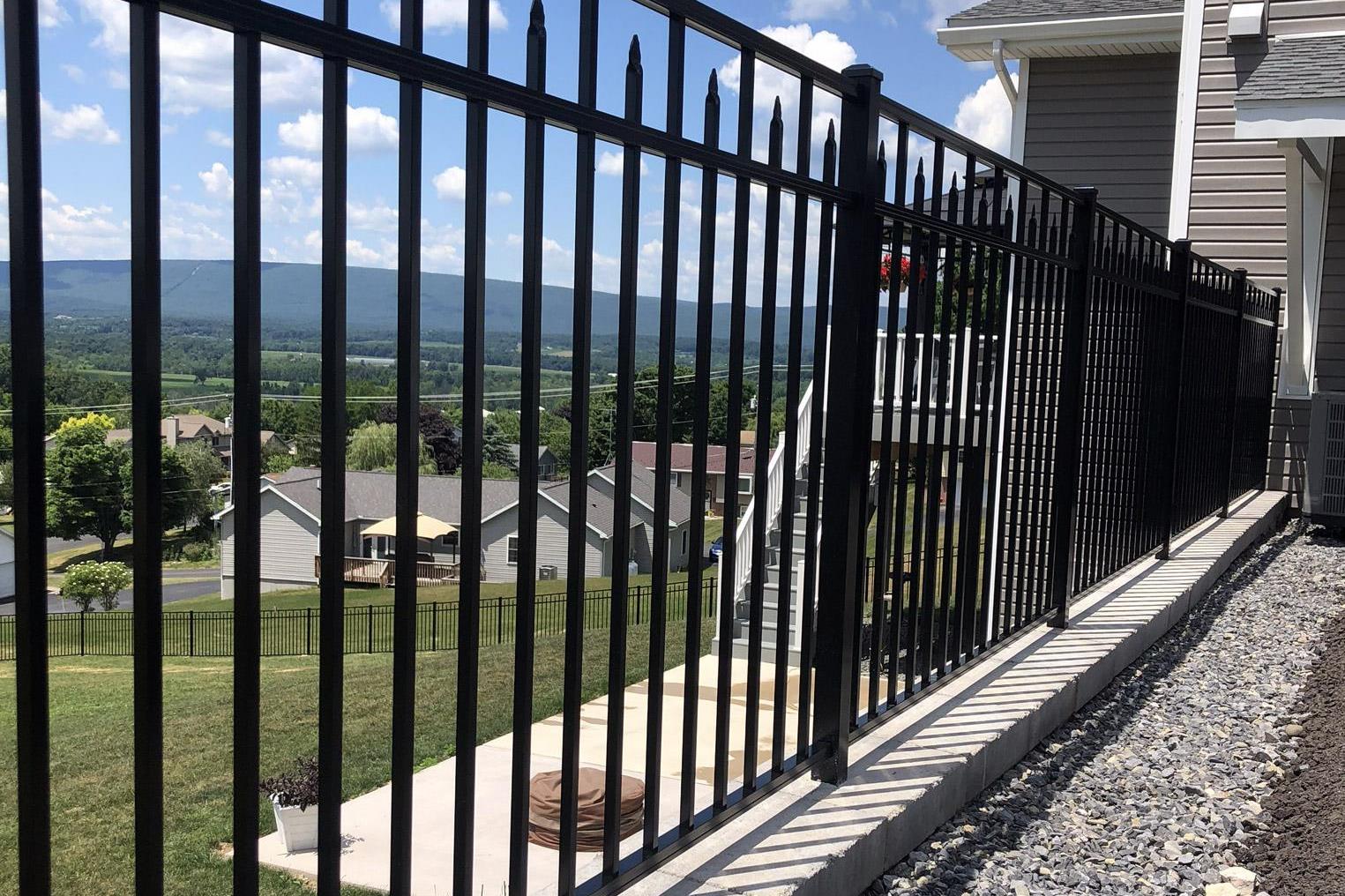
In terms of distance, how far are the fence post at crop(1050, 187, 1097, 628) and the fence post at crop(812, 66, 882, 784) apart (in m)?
2.04

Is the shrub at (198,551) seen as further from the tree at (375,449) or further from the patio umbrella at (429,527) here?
the patio umbrella at (429,527)

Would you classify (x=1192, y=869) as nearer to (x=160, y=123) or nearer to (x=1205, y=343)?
(x=160, y=123)

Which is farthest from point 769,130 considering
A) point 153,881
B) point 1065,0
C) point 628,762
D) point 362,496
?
point 1065,0

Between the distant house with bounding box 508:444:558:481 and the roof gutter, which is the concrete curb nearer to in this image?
the distant house with bounding box 508:444:558:481

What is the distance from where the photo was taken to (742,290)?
239 cm

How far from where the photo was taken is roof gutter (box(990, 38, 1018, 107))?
44.2 ft

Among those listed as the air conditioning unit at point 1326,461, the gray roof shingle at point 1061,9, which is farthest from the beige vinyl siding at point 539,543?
the gray roof shingle at point 1061,9

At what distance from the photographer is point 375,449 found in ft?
5.99

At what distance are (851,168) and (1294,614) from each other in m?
4.64

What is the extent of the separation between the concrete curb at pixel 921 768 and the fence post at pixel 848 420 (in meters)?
0.20

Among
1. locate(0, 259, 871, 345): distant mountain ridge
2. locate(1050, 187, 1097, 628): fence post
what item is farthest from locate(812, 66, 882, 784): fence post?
locate(1050, 187, 1097, 628): fence post

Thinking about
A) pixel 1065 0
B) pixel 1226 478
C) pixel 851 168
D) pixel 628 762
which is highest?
pixel 1065 0

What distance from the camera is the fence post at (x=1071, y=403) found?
458 cm

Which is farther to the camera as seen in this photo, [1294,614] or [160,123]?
[1294,614]
